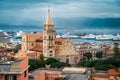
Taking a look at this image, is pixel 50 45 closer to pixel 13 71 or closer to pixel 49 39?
pixel 49 39

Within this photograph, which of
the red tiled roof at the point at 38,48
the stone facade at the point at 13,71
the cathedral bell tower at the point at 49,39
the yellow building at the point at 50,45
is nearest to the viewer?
the stone facade at the point at 13,71

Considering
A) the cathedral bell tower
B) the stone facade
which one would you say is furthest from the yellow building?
the stone facade

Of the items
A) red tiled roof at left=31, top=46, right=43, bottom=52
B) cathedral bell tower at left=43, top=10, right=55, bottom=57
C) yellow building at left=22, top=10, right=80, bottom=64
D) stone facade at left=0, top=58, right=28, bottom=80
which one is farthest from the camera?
red tiled roof at left=31, top=46, right=43, bottom=52

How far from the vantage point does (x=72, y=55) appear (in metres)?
44.6

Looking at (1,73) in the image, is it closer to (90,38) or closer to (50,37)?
(50,37)

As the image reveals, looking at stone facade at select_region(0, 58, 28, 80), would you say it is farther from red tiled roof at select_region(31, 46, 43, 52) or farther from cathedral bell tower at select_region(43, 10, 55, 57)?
red tiled roof at select_region(31, 46, 43, 52)

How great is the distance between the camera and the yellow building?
42.7m

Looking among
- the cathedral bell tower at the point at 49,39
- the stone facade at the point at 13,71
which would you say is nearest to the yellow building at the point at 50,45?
the cathedral bell tower at the point at 49,39

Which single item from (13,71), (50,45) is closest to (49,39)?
(50,45)

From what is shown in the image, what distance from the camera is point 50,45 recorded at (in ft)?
142

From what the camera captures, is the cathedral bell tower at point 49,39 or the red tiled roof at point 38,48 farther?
the red tiled roof at point 38,48

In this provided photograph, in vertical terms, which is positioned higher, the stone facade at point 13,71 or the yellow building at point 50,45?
the yellow building at point 50,45

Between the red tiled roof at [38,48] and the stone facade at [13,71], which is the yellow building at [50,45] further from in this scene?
the stone facade at [13,71]

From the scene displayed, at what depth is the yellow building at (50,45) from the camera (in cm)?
4266
